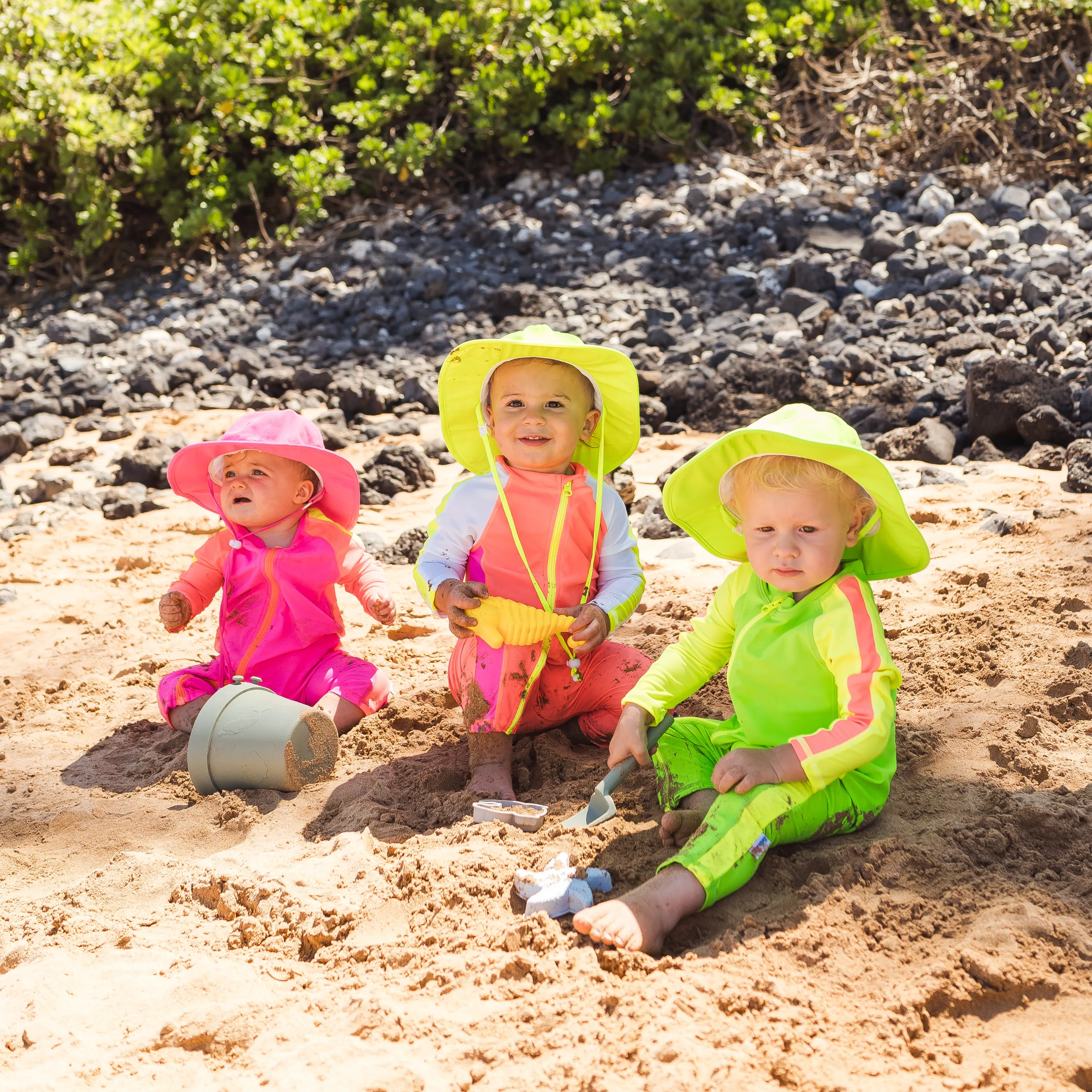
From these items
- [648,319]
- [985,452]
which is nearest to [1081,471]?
[985,452]

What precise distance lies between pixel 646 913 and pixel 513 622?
41.0 inches

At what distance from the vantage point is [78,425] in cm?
730

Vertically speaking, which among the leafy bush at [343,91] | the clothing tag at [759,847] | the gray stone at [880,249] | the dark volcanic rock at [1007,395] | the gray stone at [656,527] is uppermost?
the leafy bush at [343,91]

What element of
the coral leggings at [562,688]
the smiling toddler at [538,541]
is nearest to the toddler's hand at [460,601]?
the smiling toddler at [538,541]

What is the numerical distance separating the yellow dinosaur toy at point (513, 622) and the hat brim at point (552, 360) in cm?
55

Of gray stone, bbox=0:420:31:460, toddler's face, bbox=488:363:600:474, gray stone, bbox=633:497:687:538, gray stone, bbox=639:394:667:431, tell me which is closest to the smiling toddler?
toddler's face, bbox=488:363:600:474

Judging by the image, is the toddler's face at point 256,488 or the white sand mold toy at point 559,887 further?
the toddler's face at point 256,488

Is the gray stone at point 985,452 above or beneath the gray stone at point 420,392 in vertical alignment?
beneath

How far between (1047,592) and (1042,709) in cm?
80

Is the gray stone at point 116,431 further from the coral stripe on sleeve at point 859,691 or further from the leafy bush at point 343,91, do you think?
the coral stripe on sleeve at point 859,691

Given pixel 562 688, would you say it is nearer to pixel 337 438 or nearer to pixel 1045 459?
pixel 1045 459

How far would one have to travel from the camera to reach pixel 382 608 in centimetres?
351

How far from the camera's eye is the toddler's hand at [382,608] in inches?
138

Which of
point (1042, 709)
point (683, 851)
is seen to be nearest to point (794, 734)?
point (683, 851)
